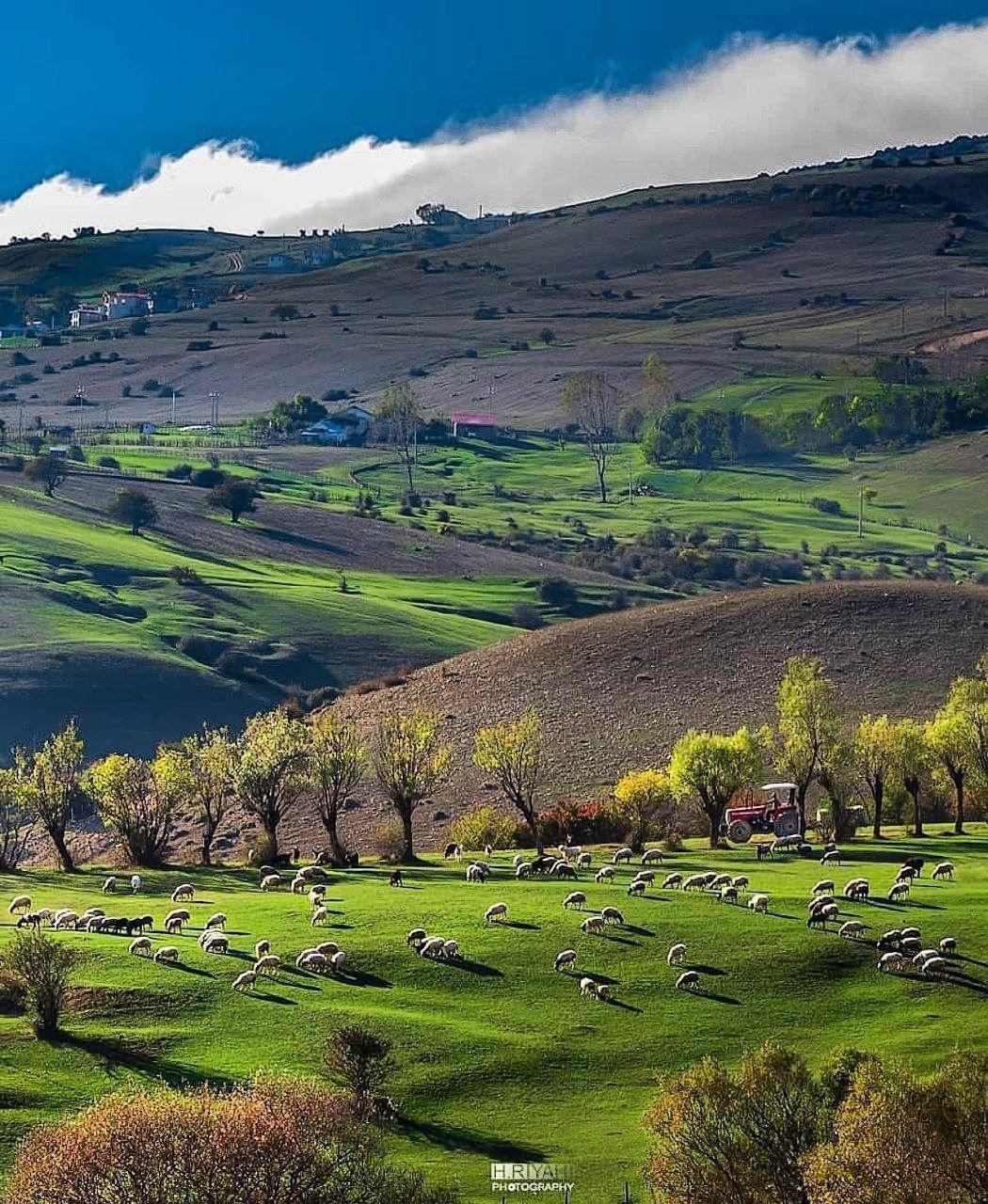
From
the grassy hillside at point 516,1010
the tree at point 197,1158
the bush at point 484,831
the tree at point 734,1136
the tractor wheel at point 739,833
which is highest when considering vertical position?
the tree at point 197,1158

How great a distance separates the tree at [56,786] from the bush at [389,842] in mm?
13658

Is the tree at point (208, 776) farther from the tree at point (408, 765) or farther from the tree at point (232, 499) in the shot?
the tree at point (232, 499)

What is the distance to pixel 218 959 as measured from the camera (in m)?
55.4

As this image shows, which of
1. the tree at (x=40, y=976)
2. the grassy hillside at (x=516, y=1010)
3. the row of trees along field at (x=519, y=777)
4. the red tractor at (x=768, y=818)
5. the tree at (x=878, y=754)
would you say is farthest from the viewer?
the tree at (x=878, y=754)

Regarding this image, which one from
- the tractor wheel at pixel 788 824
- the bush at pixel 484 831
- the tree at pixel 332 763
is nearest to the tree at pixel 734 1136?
the tractor wheel at pixel 788 824

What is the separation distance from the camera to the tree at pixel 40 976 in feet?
161

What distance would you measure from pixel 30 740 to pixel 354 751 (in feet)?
131

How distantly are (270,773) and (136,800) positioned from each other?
5883 mm

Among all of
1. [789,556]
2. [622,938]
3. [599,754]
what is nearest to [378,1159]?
[622,938]

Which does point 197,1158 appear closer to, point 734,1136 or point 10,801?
point 734,1136

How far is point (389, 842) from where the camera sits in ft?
287

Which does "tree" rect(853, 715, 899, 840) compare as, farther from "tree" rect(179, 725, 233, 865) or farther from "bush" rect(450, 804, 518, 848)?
"tree" rect(179, 725, 233, 865)

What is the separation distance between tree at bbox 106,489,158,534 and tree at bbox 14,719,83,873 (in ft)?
324

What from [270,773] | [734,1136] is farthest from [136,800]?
Answer: [734,1136]
